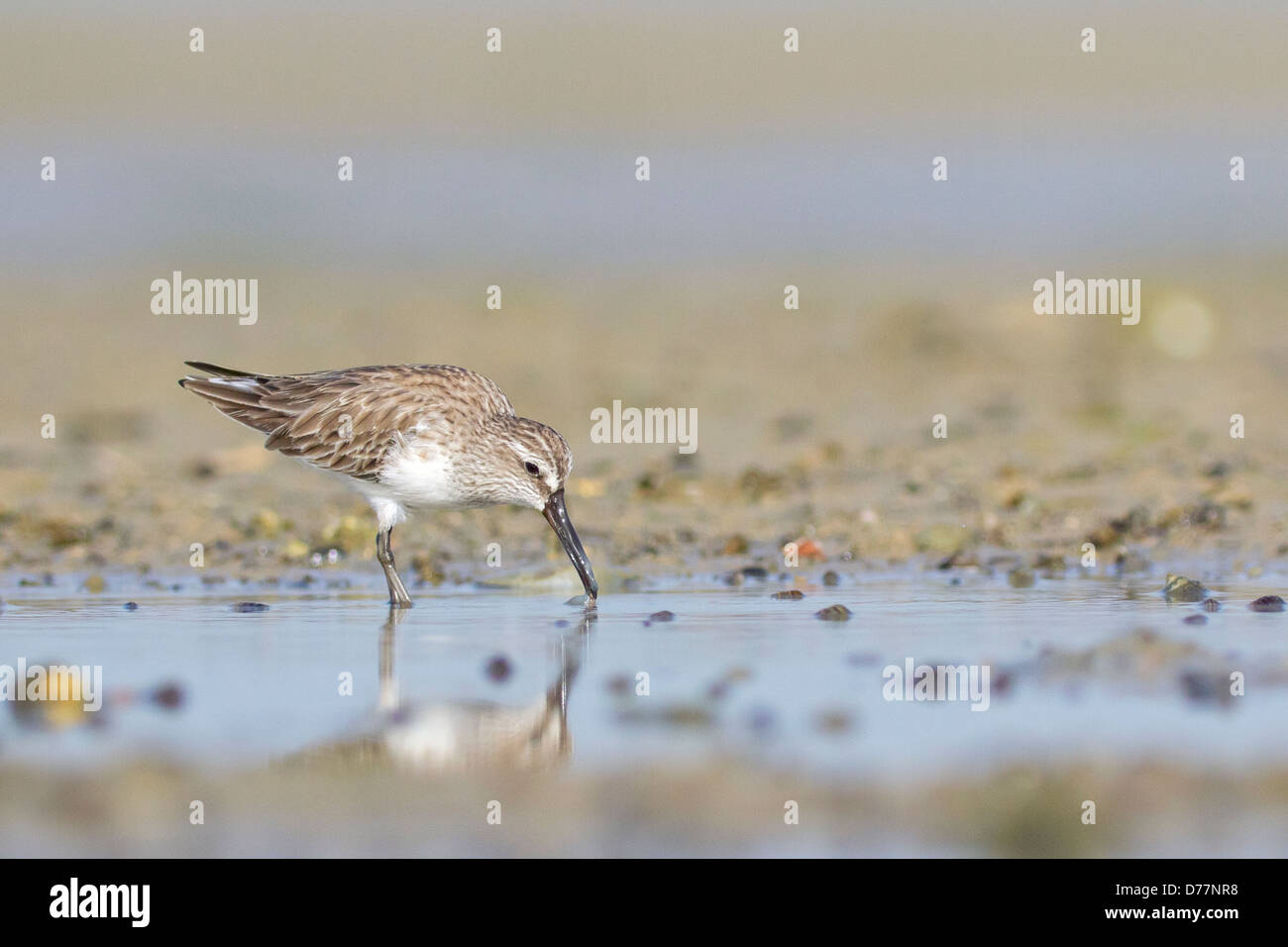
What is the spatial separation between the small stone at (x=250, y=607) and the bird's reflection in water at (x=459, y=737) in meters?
2.18

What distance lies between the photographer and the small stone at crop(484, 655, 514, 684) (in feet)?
26.7

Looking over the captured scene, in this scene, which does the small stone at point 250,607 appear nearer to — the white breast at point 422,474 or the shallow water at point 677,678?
the shallow water at point 677,678

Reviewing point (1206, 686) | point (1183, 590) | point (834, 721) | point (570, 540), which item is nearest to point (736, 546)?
point (570, 540)

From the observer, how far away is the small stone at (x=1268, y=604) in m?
9.52

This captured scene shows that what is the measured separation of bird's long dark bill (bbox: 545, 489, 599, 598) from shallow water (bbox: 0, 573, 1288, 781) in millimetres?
212

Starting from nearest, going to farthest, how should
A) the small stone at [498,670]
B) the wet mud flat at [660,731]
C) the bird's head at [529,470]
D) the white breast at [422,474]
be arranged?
the wet mud flat at [660,731] < the small stone at [498,670] < the bird's head at [529,470] < the white breast at [422,474]

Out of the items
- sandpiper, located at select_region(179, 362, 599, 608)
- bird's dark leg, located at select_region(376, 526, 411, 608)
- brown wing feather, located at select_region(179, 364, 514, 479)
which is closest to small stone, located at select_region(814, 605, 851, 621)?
sandpiper, located at select_region(179, 362, 599, 608)

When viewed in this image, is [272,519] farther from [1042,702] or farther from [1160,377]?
[1160,377]

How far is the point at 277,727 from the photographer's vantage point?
7254 millimetres

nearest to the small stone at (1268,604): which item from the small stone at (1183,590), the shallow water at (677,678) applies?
the shallow water at (677,678)

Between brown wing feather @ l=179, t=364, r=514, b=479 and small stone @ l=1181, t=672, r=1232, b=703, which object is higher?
brown wing feather @ l=179, t=364, r=514, b=479

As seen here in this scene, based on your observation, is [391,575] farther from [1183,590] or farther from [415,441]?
[1183,590]

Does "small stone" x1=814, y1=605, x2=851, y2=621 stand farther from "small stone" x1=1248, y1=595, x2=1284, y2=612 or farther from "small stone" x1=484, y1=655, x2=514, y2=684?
"small stone" x1=1248, y1=595, x2=1284, y2=612
